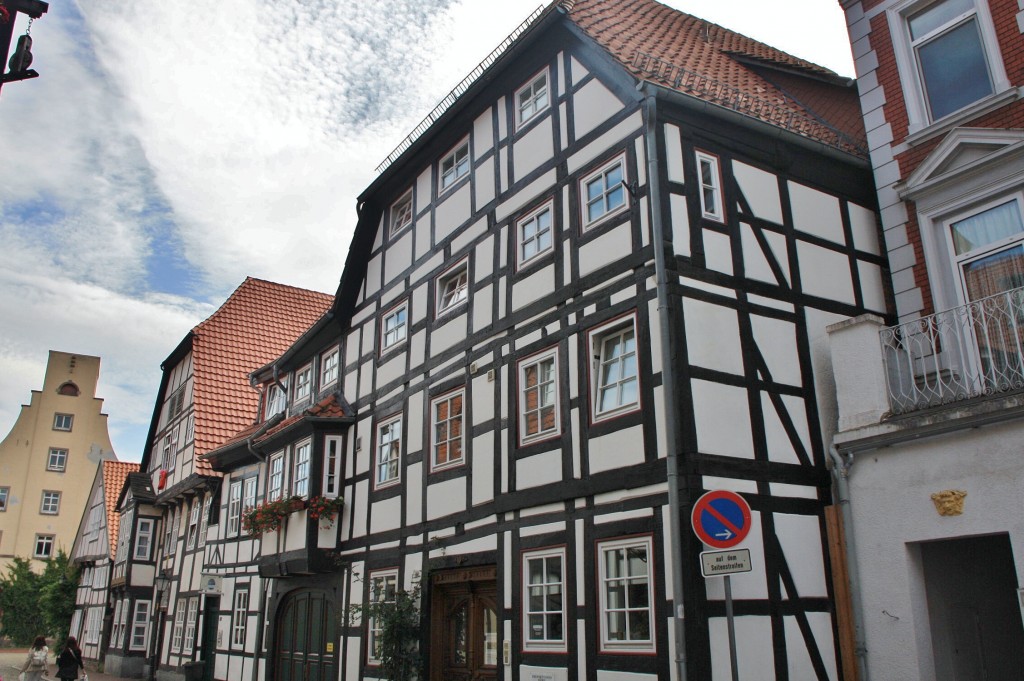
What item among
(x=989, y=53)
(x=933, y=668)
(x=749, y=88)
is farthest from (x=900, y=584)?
(x=749, y=88)

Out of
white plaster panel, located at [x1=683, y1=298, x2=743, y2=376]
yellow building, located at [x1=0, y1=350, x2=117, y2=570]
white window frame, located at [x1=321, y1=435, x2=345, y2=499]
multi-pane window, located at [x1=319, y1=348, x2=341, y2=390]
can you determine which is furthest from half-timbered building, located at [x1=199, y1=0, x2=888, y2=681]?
yellow building, located at [x1=0, y1=350, x2=117, y2=570]

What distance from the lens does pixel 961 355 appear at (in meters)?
10.1

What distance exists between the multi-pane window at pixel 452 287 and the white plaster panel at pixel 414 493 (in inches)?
109

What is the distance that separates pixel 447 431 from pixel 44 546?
44435mm

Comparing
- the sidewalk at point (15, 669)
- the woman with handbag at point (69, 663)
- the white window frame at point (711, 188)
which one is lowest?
the sidewalk at point (15, 669)

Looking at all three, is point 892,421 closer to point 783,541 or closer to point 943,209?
point 783,541

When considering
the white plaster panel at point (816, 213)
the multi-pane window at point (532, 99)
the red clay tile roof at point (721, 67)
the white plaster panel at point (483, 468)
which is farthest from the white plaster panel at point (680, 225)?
the white plaster panel at point (483, 468)

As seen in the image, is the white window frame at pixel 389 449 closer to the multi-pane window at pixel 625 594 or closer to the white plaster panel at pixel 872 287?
the multi-pane window at pixel 625 594

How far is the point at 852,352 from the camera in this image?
1090 cm

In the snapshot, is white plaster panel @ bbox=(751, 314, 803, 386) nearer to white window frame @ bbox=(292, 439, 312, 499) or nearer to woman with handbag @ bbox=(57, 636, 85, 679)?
white window frame @ bbox=(292, 439, 312, 499)

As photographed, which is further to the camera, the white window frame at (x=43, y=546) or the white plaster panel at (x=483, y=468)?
the white window frame at (x=43, y=546)

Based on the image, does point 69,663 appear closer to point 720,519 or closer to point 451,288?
point 451,288

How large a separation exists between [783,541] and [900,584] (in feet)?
4.25

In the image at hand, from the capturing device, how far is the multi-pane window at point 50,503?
166ft
